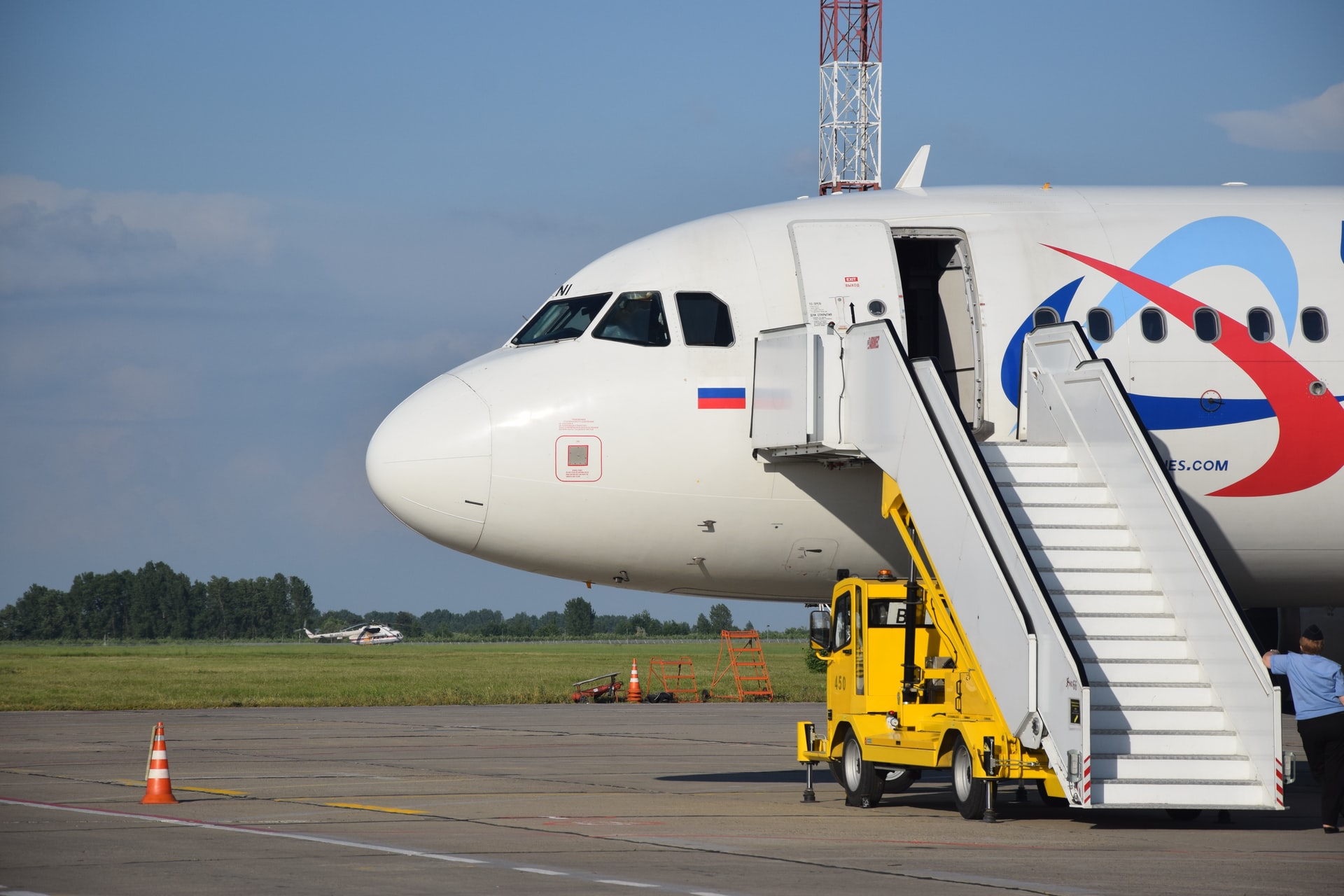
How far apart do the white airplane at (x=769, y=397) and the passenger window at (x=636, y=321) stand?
0.02 metres

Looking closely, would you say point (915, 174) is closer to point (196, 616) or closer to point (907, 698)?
point (907, 698)

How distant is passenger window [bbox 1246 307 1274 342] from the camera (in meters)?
17.3

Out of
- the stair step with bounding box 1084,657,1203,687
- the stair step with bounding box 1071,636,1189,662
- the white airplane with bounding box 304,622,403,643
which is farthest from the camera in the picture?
the white airplane with bounding box 304,622,403,643

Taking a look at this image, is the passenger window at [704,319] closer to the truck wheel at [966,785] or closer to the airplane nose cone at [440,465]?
the airplane nose cone at [440,465]

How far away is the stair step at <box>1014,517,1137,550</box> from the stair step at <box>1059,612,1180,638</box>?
31.4 inches

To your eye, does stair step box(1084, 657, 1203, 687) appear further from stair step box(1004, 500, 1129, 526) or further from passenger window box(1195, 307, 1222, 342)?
passenger window box(1195, 307, 1222, 342)

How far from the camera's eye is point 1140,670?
48.6 feet

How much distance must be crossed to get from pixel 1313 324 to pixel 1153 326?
1.73 meters

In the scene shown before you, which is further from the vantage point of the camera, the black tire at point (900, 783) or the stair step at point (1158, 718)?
the black tire at point (900, 783)

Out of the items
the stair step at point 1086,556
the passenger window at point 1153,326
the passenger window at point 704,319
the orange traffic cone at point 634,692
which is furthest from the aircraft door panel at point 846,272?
the orange traffic cone at point 634,692

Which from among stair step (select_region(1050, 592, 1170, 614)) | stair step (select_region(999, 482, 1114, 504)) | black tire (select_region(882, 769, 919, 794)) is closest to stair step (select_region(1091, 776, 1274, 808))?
stair step (select_region(1050, 592, 1170, 614))

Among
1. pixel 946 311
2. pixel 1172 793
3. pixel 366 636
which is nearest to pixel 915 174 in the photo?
pixel 946 311

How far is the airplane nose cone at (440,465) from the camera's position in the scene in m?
16.8

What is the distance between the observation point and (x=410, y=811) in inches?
641
